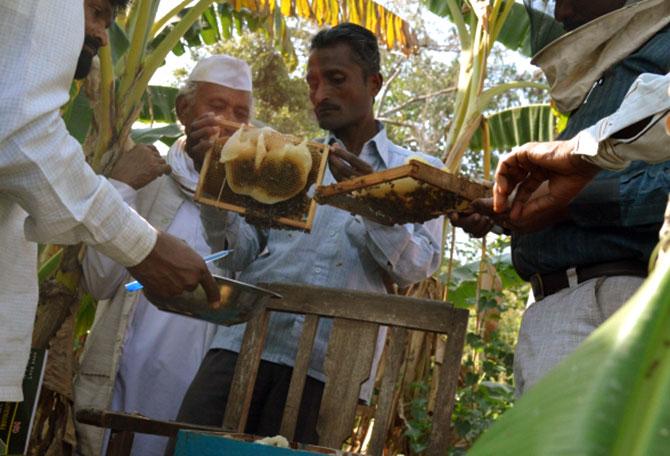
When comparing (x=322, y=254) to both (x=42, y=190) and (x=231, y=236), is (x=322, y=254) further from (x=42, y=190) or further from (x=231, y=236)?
(x=42, y=190)

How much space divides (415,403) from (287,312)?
2382mm

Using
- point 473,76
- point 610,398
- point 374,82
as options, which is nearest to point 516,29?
point 473,76

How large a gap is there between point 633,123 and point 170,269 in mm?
1363

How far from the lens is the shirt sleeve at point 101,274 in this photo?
3.77 meters

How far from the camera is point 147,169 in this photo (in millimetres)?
3686

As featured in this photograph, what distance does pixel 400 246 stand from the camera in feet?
10.1

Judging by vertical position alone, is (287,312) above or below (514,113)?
below

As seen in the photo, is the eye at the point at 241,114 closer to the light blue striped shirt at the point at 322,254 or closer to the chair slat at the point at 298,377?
the light blue striped shirt at the point at 322,254

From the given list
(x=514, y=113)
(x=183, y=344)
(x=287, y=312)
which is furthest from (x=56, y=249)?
(x=514, y=113)

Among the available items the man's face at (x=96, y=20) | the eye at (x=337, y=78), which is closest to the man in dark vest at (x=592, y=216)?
the eye at (x=337, y=78)

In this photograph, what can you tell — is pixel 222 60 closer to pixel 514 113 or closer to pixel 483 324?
pixel 483 324

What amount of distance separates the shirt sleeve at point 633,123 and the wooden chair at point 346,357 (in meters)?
1.22

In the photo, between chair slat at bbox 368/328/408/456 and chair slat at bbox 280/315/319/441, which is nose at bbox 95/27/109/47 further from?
chair slat at bbox 368/328/408/456

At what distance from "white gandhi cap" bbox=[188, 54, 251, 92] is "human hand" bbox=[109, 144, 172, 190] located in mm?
456
